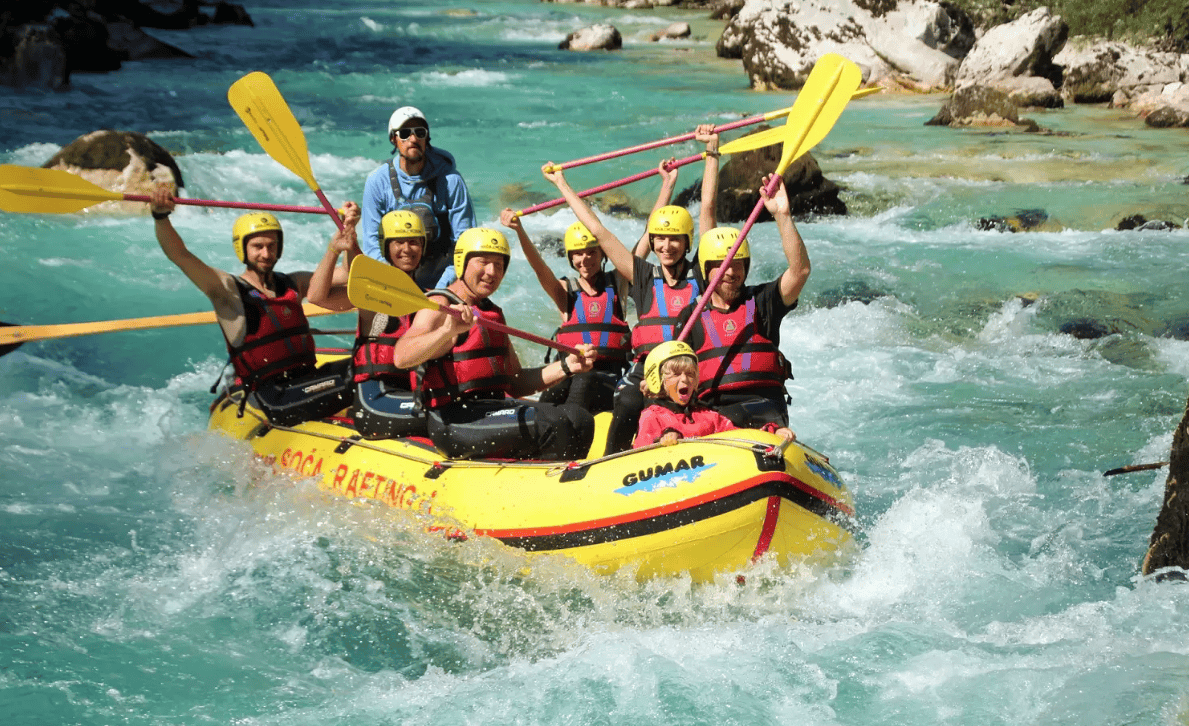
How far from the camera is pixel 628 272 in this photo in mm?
5305

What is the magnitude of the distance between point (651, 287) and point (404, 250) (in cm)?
111

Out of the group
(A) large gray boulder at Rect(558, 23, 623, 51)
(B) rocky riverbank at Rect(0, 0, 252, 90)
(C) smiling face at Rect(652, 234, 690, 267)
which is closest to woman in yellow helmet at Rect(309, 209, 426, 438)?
(C) smiling face at Rect(652, 234, 690, 267)

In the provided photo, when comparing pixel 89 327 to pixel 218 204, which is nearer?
pixel 218 204

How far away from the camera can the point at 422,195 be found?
19.7ft

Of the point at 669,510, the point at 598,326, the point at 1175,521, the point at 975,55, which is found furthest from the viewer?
the point at 975,55

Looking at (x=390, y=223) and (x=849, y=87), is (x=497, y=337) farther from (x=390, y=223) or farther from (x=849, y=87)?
(x=849, y=87)

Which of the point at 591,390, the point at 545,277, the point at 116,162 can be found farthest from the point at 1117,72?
the point at 591,390

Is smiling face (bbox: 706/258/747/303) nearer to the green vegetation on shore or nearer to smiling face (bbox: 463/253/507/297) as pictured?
smiling face (bbox: 463/253/507/297)

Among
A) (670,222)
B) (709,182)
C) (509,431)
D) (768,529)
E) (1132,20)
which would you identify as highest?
(1132,20)

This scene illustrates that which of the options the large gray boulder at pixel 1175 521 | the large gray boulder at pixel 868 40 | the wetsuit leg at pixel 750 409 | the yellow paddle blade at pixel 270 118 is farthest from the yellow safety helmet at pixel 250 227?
the large gray boulder at pixel 868 40

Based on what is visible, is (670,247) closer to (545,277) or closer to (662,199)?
(545,277)

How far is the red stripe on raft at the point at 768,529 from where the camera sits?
13.6 feet

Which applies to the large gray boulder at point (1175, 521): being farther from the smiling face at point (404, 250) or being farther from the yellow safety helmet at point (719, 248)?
the smiling face at point (404, 250)

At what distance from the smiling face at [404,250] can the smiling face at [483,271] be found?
0.51 metres
